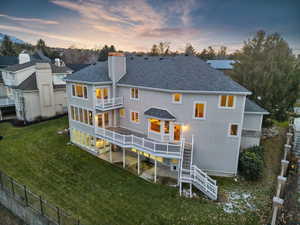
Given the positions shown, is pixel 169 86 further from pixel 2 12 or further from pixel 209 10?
pixel 2 12

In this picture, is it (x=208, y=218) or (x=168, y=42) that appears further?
(x=168, y=42)

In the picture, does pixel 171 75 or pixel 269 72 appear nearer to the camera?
pixel 171 75

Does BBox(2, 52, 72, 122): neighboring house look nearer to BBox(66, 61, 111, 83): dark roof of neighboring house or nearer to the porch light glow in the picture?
BBox(66, 61, 111, 83): dark roof of neighboring house

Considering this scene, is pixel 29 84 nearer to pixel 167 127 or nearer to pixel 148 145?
pixel 148 145

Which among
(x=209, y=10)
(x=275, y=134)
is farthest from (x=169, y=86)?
(x=275, y=134)

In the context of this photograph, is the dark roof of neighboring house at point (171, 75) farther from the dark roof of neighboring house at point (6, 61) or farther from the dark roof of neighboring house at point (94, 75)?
the dark roof of neighboring house at point (6, 61)

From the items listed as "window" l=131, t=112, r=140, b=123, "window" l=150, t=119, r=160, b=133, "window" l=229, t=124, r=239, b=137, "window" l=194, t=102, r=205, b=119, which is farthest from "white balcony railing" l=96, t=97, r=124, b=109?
"window" l=229, t=124, r=239, b=137

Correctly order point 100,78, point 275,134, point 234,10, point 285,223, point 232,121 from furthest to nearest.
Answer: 1. point 275,134
2. point 234,10
3. point 100,78
4. point 232,121
5. point 285,223

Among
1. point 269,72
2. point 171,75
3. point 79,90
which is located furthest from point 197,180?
point 269,72
